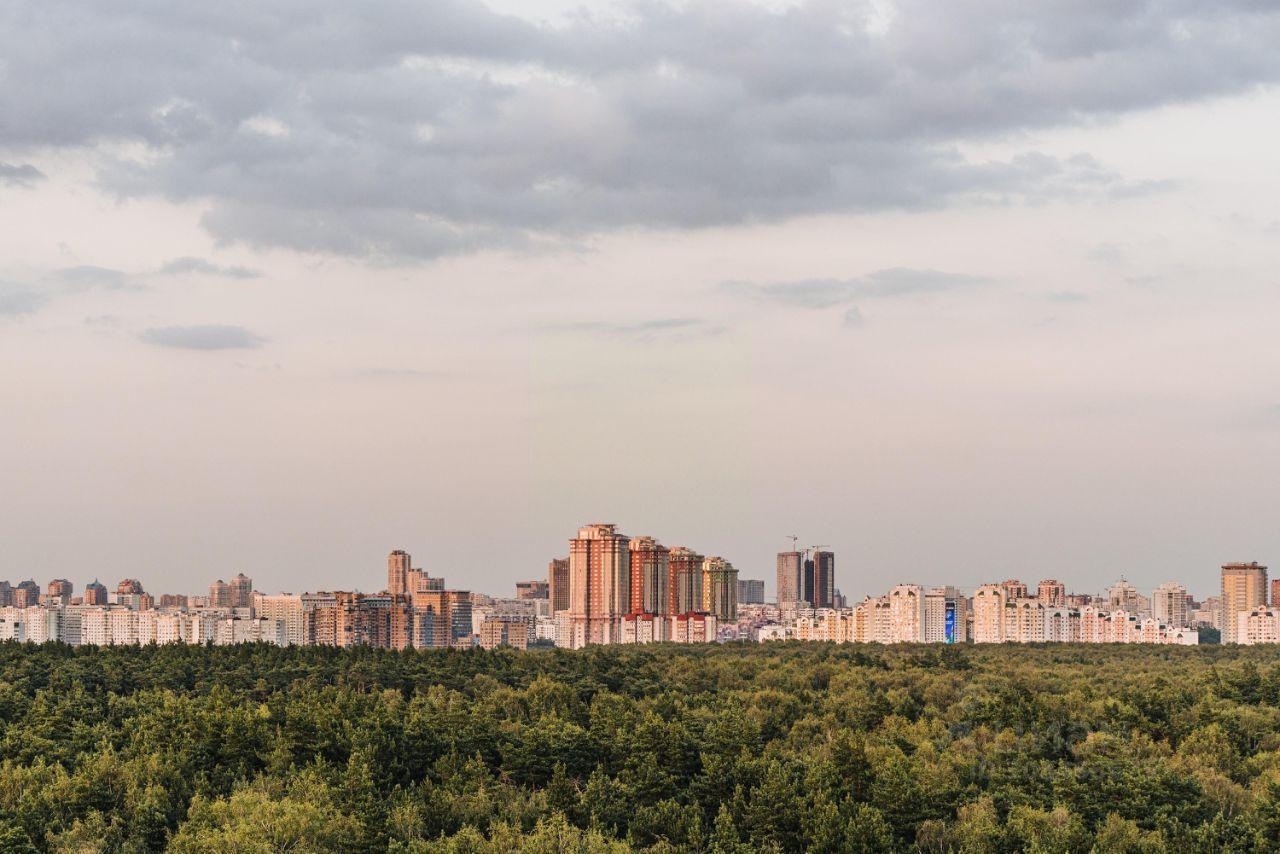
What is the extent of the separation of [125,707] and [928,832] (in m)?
36.1

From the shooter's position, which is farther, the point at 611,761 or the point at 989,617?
the point at 989,617

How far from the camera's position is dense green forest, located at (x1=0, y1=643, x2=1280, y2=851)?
49344 mm

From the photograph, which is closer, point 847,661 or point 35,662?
point 35,662

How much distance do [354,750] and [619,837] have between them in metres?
10.8

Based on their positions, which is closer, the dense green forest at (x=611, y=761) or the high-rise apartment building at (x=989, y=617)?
the dense green forest at (x=611, y=761)

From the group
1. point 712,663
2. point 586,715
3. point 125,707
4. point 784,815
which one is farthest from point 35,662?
point 784,815

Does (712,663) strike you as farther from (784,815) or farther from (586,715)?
(784,815)

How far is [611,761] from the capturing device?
196 ft

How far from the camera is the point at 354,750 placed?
2231 inches

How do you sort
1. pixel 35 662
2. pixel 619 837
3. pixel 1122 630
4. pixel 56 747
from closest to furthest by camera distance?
pixel 619 837
pixel 56 747
pixel 35 662
pixel 1122 630

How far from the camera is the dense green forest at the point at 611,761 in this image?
49.3 metres

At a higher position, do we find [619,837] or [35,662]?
[35,662]

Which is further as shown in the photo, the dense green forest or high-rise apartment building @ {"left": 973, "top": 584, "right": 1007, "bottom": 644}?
high-rise apartment building @ {"left": 973, "top": 584, "right": 1007, "bottom": 644}

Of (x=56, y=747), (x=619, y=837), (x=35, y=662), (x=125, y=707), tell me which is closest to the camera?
(x=619, y=837)
